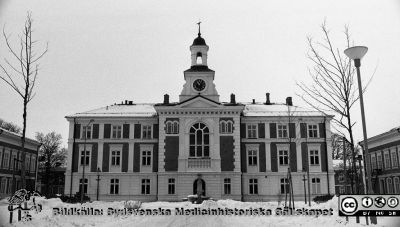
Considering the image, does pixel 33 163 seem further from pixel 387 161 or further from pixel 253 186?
pixel 387 161

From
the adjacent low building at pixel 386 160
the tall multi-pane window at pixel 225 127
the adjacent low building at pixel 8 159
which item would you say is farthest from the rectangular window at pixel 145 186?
the adjacent low building at pixel 386 160

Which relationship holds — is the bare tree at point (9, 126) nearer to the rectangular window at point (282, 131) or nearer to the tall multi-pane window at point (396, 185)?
the rectangular window at point (282, 131)

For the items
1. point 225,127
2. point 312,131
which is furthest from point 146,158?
point 312,131

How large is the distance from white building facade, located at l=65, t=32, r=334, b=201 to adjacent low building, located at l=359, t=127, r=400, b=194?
5595 millimetres

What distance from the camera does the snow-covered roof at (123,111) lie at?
49562 millimetres

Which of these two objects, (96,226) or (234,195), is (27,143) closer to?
(234,195)

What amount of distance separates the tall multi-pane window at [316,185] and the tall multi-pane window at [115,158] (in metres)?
22.8

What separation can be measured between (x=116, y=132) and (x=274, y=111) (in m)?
19.5

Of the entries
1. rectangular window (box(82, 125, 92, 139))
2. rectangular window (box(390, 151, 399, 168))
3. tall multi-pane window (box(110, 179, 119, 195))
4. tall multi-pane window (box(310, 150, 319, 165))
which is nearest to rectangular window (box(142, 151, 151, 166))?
tall multi-pane window (box(110, 179, 119, 195))

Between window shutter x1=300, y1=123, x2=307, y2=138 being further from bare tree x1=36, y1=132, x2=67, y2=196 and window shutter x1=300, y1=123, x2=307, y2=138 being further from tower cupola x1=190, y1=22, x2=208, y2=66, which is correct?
bare tree x1=36, y1=132, x2=67, y2=196

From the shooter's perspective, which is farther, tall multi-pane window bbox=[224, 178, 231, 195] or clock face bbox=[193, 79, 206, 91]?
clock face bbox=[193, 79, 206, 91]

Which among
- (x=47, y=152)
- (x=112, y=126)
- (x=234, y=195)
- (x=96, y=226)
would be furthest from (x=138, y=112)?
(x=96, y=226)

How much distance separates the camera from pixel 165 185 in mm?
46031

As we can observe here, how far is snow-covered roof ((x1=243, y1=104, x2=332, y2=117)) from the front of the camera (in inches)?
1926
